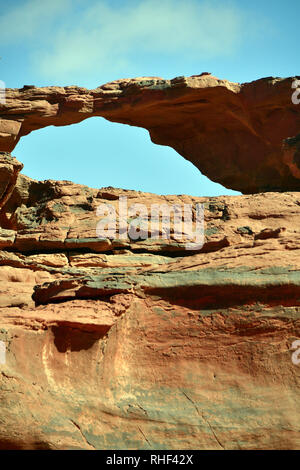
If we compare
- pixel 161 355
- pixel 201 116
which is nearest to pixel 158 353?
pixel 161 355

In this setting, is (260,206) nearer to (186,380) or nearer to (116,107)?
(186,380)

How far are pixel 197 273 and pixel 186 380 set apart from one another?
5.38 feet

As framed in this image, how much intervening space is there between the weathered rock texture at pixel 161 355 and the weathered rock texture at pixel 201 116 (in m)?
6.86

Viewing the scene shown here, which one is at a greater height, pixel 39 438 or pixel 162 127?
pixel 162 127

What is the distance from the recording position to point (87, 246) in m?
11.7

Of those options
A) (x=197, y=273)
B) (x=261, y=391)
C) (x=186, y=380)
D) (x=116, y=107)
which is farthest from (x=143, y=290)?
(x=116, y=107)

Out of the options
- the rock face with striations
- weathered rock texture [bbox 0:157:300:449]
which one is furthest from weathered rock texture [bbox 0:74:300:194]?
weathered rock texture [bbox 0:157:300:449]

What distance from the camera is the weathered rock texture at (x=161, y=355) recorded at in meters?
7.78

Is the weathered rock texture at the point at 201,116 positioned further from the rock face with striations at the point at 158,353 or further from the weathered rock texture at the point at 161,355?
the weathered rock texture at the point at 161,355

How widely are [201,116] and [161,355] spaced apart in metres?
10.1

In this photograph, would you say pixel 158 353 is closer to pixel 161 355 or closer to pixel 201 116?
pixel 161 355

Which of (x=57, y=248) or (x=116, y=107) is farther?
(x=116, y=107)

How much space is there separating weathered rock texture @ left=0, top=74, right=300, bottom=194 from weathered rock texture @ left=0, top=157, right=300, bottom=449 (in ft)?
22.5

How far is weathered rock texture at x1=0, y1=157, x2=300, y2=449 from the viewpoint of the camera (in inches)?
306
